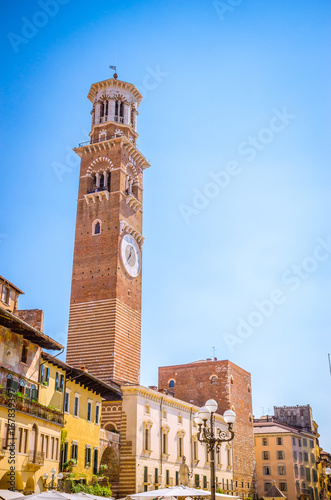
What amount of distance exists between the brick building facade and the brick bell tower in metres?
13.1

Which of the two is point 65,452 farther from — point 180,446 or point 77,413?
point 180,446

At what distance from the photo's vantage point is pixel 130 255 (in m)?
53.5

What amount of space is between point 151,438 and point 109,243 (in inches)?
695

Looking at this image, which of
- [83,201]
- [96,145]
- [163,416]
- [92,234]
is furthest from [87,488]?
[96,145]

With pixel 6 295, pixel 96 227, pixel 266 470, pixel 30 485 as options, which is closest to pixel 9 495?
pixel 30 485

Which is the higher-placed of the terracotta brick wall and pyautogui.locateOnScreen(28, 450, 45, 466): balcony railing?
the terracotta brick wall

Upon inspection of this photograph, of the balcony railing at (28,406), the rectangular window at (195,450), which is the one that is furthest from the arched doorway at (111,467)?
the rectangular window at (195,450)

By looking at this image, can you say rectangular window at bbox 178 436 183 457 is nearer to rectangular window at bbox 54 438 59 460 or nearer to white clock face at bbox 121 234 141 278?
white clock face at bbox 121 234 141 278

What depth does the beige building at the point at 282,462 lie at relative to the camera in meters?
69.4

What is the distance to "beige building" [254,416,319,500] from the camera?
6944cm

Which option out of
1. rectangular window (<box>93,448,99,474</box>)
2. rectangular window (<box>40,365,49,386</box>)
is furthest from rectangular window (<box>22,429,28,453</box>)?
rectangular window (<box>93,448,99,474</box>)

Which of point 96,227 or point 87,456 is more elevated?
point 96,227

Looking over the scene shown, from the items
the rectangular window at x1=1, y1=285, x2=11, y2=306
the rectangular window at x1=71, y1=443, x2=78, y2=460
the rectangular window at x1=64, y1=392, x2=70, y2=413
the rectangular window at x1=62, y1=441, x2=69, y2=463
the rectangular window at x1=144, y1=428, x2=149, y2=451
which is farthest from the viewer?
the rectangular window at x1=144, y1=428, x2=149, y2=451

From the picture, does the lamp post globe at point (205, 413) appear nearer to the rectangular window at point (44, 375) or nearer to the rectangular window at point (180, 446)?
the rectangular window at point (44, 375)
